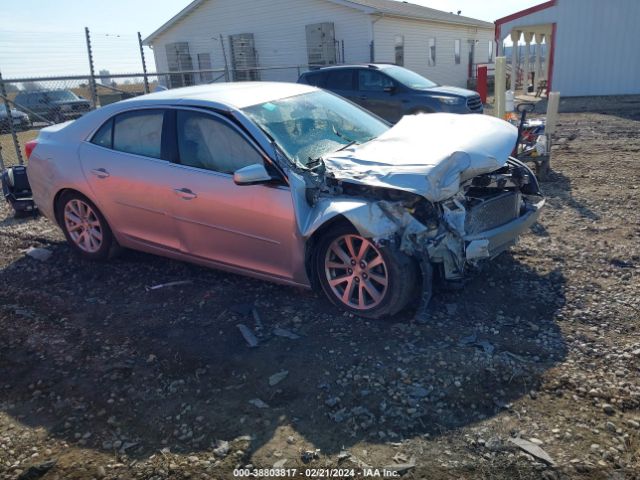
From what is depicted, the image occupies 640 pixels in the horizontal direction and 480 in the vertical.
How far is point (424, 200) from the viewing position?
3.85 m

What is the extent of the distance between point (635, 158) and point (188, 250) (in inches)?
303

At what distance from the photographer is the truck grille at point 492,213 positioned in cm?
402

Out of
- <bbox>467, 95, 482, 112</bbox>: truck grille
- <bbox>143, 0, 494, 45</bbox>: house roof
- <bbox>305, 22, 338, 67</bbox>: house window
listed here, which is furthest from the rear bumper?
<bbox>305, 22, 338, 67</bbox>: house window

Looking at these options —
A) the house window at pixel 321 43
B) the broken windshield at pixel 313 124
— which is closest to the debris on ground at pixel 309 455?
the broken windshield at pixel 313 124

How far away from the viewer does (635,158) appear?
879 cm

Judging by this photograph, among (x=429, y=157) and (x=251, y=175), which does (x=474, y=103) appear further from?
(x=251, y=175)

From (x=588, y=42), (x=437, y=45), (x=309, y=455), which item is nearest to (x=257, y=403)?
(x=309, y=455)

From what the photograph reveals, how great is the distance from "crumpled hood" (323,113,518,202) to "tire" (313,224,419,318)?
0.45m

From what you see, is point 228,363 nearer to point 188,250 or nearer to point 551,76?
point 188,250

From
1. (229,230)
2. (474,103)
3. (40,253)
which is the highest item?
(474,103)

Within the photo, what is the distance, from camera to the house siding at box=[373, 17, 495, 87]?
858 inches

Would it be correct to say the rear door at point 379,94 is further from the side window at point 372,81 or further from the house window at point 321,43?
the house window at point 321,43

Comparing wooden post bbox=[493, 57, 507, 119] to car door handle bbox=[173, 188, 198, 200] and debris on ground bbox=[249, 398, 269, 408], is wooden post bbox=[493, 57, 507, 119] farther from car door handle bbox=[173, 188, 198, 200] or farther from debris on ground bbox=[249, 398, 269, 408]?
debris on ground bbox=[249, 398, 269, 408]

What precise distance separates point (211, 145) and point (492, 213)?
234 centimetres
